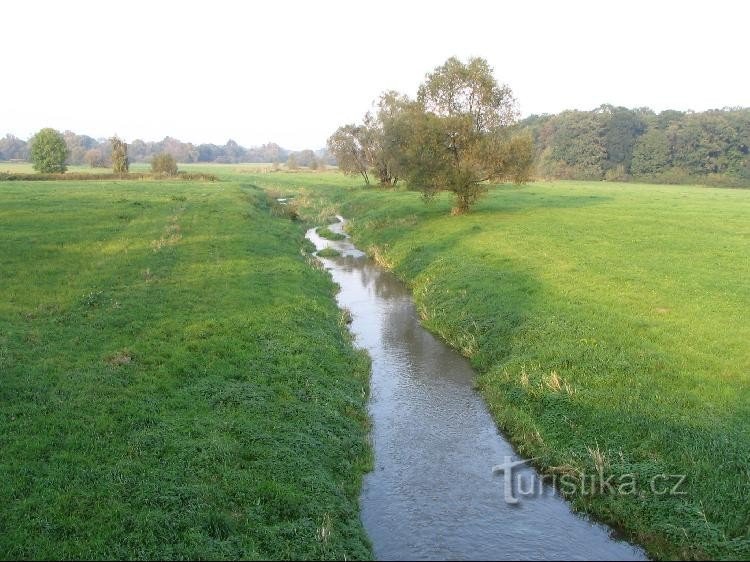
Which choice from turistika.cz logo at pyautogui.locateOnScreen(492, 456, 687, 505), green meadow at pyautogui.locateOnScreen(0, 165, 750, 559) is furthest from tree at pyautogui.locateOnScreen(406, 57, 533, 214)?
turistika.cz logo at pyautogui.locateOnScreen(492, 456, 687, 505)

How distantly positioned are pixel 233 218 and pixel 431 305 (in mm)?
22398

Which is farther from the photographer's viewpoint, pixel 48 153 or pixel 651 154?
pixel 651 154

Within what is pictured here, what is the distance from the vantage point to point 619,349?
17.2 meters

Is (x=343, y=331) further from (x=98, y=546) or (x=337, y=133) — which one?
(x=337, y=133)

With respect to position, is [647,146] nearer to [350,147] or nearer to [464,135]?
[350,147]

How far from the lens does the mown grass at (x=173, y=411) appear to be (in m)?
9.84

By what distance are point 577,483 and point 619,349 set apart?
238 inches

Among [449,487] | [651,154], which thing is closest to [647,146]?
[651,154]

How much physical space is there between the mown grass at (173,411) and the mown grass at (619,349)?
4.98 metres

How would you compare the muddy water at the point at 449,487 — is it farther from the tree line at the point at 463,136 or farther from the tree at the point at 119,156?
the tree at the point at 119,156

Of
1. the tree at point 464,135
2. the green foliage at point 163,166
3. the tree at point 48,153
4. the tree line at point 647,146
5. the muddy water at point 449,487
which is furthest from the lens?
the tree line at point 647,146

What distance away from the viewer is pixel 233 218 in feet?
141

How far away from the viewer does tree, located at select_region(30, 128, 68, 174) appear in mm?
90750

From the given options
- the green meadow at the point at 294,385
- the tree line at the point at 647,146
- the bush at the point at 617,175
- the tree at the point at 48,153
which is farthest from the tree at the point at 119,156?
the bush at the point at 617,175
